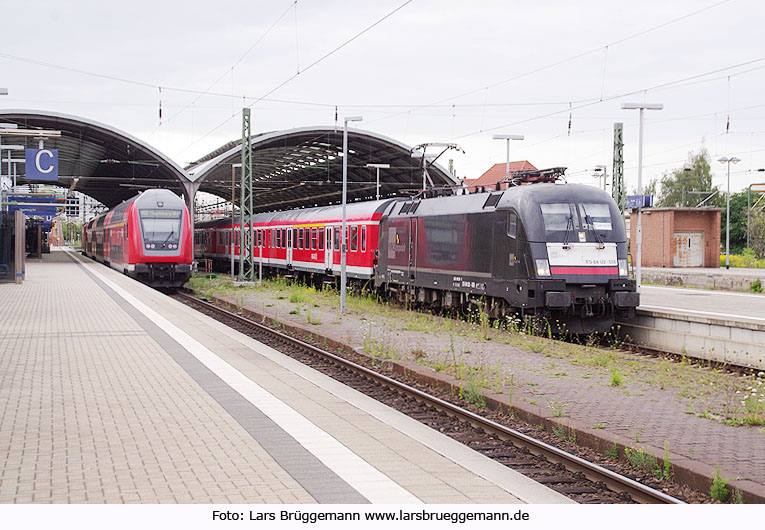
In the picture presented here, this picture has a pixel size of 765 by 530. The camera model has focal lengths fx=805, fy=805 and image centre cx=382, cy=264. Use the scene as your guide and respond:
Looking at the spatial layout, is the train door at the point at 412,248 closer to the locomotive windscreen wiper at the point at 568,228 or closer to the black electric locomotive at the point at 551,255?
the black electric locomotive at the point at 551,255

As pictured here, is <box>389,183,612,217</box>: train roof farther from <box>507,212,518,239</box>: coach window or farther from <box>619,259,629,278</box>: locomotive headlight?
<box>619,259,629,278</box>: locomotive headlight

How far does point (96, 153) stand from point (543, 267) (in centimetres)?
4330

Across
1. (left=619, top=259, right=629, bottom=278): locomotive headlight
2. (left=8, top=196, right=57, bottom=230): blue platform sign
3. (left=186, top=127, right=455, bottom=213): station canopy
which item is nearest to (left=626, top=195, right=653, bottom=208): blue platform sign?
(left=619, top=259, right=629, bottom=278): locomotive headlight

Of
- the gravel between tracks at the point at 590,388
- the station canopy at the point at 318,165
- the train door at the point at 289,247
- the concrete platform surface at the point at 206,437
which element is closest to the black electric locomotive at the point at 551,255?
the gravel between tracks at the point at 590,388

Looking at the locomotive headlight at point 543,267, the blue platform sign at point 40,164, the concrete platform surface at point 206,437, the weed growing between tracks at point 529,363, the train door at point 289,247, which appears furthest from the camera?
the train door at point 289,247

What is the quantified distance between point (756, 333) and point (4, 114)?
35557mm

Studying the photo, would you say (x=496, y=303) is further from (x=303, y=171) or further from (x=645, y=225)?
(x=303, y=171)

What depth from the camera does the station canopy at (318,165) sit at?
44500mm

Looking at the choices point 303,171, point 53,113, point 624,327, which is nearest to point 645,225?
point 303,171

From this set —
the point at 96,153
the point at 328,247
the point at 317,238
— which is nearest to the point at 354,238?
the point at 328,247

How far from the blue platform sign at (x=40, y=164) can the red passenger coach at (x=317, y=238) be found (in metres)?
7.92

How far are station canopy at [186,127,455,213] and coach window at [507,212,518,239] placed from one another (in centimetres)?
2248

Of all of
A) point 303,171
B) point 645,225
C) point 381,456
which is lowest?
point 381,456

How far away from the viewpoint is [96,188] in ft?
217
